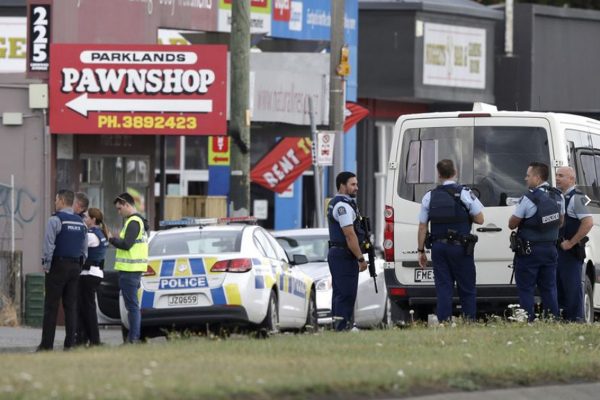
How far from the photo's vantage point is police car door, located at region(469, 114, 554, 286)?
1755 centimetres

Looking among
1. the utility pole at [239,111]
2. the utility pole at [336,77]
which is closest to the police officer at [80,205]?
the utility pole at [239,111]

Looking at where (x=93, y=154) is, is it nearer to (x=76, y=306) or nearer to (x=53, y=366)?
(x=76, y=306)

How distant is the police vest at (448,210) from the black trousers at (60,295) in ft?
11.9

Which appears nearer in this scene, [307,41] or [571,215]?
[571,215]

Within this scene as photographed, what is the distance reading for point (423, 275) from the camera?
1780cm

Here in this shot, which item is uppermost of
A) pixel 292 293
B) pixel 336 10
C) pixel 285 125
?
pixel 336 10

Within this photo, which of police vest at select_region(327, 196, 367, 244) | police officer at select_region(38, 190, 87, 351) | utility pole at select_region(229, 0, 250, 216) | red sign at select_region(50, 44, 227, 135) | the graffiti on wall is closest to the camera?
police officer at select_region(38, 190, 87, 351)

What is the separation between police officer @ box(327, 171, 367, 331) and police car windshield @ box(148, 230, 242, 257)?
1.20 metres

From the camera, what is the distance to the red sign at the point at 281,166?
31.8 metres

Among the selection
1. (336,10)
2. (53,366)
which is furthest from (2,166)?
(53,366)

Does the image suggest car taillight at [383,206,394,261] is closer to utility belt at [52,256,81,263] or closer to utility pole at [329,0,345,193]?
utility belt at [52,256,81,263]

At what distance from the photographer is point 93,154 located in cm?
2644

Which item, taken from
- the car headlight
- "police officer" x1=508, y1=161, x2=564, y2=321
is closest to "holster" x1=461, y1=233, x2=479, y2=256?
"police officer" x1=508, y1=161, x2=564, y2=321

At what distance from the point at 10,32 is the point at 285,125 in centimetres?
633
